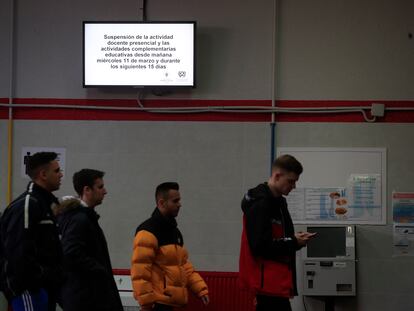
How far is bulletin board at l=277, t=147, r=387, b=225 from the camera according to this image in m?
5.93

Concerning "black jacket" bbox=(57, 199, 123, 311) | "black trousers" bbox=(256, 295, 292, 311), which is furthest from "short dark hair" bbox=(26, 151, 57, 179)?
"black trousers" bbox=(256, 295, 292, 311)

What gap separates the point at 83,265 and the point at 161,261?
686mm

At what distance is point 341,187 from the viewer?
595cm

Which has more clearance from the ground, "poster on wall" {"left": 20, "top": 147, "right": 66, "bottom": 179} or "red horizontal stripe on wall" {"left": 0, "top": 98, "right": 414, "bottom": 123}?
"red horizontal stripe on wall" {"left": 0, "top": 98, "right": 414, "bottom": 123}

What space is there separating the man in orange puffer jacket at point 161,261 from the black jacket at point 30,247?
0.76 meters

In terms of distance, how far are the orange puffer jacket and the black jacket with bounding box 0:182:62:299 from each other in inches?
29.8

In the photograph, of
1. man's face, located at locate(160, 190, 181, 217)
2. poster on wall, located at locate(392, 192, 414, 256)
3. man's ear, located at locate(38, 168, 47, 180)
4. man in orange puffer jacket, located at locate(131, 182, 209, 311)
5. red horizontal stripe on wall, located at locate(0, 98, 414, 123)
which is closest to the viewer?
man's ear, located at locate(38, 168, 47, 180)

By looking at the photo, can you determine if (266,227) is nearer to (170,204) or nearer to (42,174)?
(170,204)

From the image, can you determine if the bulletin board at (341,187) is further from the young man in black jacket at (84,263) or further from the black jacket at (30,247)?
the black jacket at (30,247)

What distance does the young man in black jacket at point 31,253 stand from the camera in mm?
3334

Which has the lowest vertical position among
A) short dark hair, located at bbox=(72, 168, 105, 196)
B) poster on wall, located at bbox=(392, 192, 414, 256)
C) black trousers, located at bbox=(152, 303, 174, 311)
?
black trousers, located at bbox=(152, 303, 174, 311)

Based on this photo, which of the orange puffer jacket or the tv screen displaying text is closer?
the orange puffer jacket

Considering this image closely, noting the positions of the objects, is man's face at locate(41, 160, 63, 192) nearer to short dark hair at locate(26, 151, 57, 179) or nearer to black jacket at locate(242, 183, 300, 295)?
short dark hair at locate(26, 151, 57, 179)

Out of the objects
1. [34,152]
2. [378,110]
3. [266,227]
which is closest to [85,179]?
[266,227]
